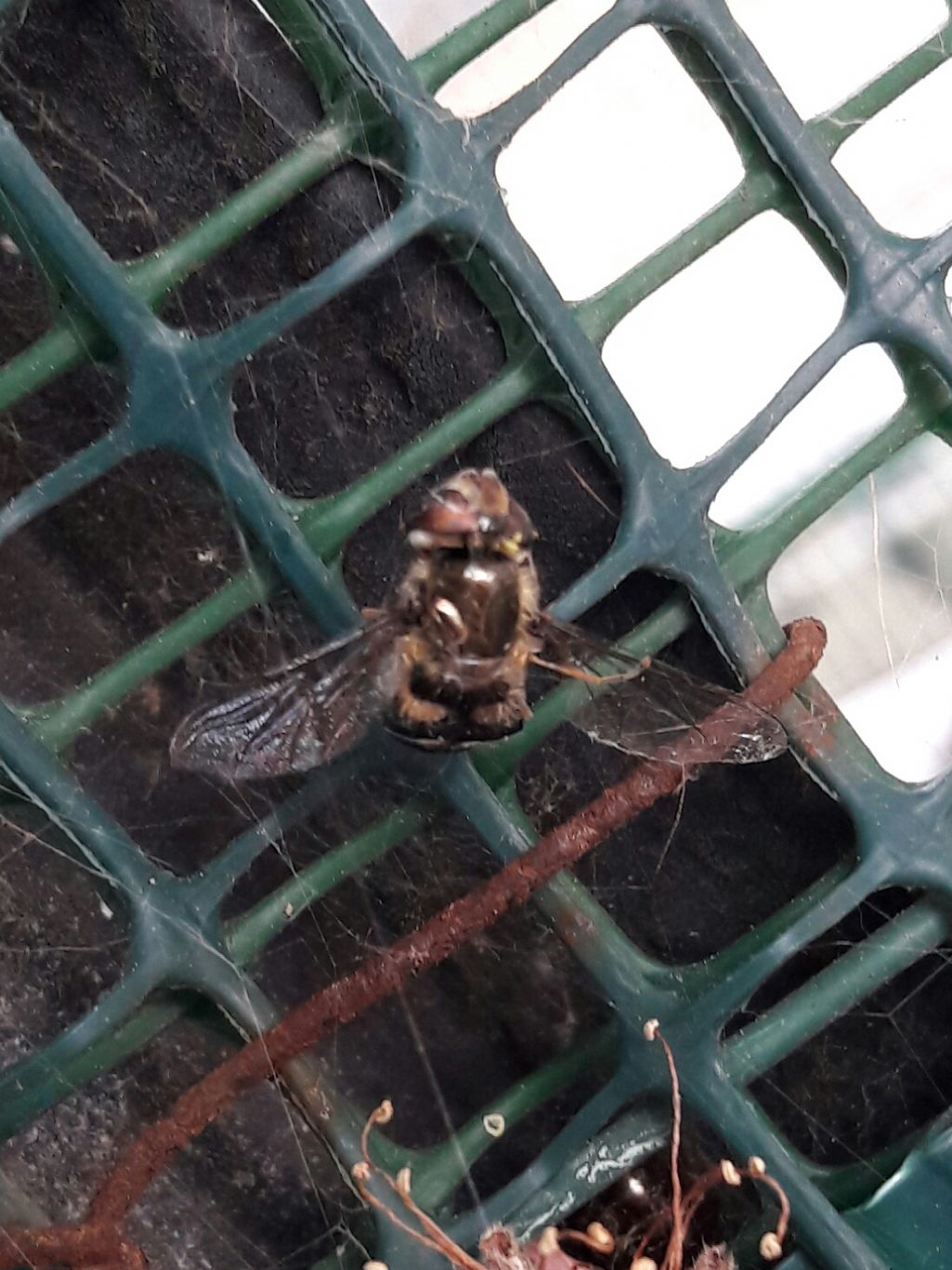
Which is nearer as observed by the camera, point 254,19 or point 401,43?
point 254,19

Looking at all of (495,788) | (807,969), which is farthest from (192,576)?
(807,969)

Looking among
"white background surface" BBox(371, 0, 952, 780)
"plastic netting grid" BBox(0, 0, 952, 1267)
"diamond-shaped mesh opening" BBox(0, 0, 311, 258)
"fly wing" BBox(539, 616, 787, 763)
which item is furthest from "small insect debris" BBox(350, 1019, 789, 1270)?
"diamond-shaped mesh opening" BBox(0, 0, 311, 258)

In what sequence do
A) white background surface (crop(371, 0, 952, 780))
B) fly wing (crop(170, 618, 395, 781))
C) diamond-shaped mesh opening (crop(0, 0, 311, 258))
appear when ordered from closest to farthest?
fly wing (crop(170, 618, 395, 781)) < diamond-shaped mesh opening (crop(0, 0, 311, 258)) < white background surface (crop(371, 0, 952, 780))

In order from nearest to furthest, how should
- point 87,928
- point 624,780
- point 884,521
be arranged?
point 624,780 < point 87,928 < point 884,521

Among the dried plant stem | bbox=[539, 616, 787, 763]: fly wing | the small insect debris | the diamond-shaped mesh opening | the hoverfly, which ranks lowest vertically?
the small insect debris

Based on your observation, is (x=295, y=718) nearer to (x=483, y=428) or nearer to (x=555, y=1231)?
(x=483, y=428)

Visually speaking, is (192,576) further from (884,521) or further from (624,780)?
(884,521)

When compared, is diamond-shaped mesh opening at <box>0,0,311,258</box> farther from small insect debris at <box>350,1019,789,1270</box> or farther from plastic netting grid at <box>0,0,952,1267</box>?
small insect debris at <box>350,1019,789,1270</box>

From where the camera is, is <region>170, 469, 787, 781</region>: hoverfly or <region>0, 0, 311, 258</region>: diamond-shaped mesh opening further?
<region>0, 0, 311, 258</region>: diamond-shaped mesh opening
